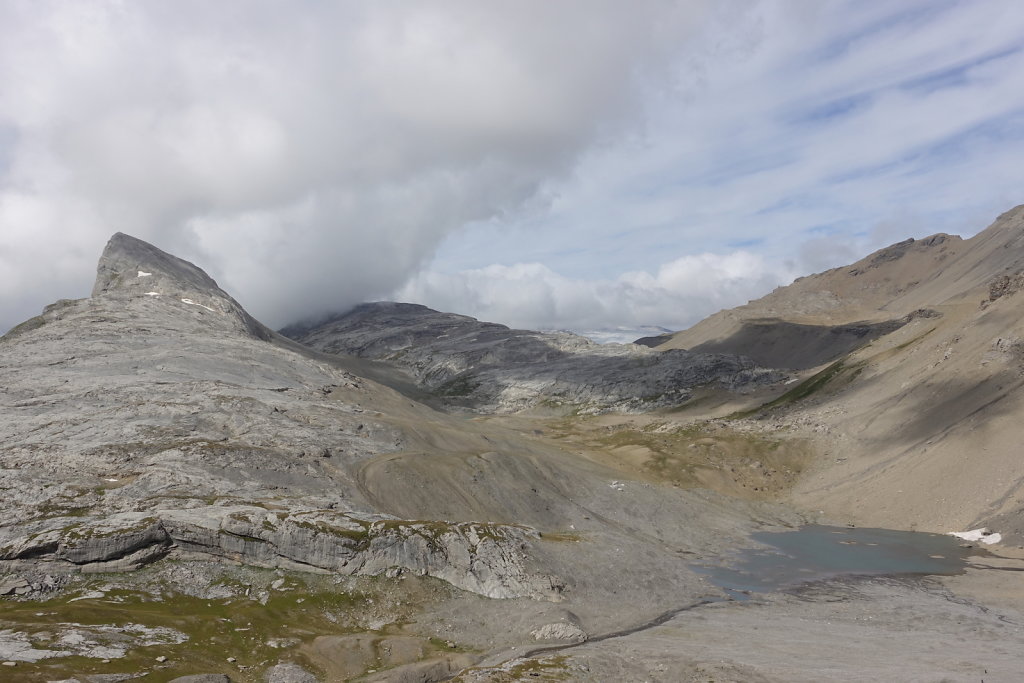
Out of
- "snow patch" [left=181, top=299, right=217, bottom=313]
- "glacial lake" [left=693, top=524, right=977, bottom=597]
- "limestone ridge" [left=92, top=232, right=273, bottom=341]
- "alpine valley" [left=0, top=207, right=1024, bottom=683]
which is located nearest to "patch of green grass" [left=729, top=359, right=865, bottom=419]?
"alpine valley" [left=0, top=207, right=1024, bottom=683]

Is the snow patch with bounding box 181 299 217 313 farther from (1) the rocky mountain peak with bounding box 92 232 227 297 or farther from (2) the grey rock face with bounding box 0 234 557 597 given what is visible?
(2) the grey rock face with bounding box 0 234 557 597

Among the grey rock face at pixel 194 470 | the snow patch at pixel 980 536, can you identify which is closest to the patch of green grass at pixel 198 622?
the grey rock face at pixel 194 470

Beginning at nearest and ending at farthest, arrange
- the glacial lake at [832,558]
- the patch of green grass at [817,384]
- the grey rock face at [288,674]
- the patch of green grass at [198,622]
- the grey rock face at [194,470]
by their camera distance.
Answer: the patch of green grass at [198,622]
the grey rock face at [288,674]
the grey rock face at [194,470]
the glacial lake at [832,558]
the patch of green grass at [817,384]

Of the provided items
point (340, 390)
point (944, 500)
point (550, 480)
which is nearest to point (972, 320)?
point (944, 500)

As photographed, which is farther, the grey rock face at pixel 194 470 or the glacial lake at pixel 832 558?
the glacial lake at pixel 832 558

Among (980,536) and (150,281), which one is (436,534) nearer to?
(980,536)

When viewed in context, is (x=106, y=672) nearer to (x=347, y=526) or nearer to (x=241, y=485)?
(x=347, y=526)

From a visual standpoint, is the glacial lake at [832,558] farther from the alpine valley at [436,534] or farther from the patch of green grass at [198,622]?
the patch of green grass at [198,622]
